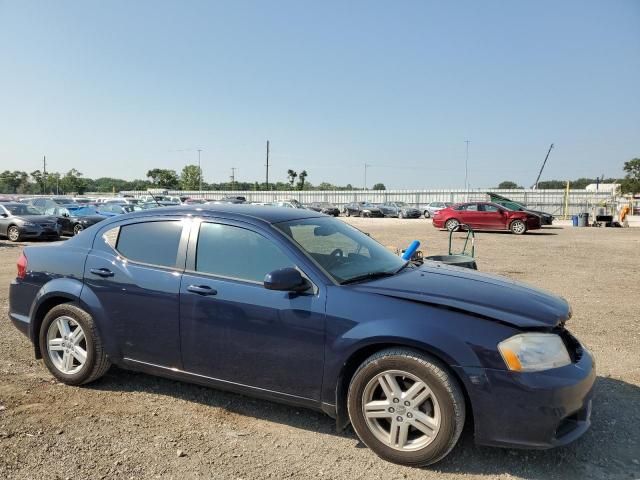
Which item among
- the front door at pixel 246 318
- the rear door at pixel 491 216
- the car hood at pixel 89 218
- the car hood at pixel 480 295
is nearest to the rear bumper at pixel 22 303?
the front door at pixel 246 318

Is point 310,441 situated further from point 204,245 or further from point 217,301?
point 204,245

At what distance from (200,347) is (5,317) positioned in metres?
4.09

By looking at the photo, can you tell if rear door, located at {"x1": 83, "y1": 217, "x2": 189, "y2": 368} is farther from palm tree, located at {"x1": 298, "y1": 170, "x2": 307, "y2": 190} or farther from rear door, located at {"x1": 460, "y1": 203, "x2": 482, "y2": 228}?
palm tree, located at {"x1": 298, "y1": 170, "x2": 307, "y2": 190}

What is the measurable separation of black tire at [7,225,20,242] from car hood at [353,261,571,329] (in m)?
18.0

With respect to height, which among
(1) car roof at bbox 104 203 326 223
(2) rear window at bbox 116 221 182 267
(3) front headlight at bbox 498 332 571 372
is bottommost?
(3) front headlight at bbox 498 332 571 372

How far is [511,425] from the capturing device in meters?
2.86

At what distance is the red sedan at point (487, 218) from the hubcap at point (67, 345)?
71.1 ft

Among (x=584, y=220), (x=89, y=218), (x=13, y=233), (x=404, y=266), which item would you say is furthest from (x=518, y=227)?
(x=404, y=266)

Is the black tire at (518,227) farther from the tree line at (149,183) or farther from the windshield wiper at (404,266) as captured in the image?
the tree line at (149,183)

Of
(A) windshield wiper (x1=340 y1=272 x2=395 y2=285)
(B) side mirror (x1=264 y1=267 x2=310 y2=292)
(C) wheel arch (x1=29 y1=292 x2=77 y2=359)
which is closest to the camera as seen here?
(B) side mirror (x1=264 y1=267 x2=310 y2=292)

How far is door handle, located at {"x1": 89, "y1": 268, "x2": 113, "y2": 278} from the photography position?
4.06 metres

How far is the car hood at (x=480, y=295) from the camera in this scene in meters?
3.09

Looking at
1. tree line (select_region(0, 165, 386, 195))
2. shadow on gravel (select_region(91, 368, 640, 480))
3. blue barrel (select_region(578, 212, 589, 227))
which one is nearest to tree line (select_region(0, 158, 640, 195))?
tree line (select_region(0, 165, 386, 195))

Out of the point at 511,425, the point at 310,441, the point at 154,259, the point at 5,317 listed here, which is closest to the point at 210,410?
the point at 310,441
